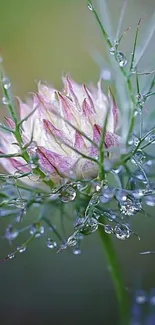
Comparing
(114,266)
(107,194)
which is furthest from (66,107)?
(114,266)

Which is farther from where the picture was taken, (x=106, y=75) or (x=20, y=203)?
(x=106, y=75)

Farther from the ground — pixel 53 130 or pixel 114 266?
pixel 53 130

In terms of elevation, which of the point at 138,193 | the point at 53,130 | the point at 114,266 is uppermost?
the point at 53,130

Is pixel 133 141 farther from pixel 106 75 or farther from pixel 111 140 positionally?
pixel 106 75

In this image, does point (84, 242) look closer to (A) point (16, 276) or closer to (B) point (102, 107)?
(A) point (16, 276)

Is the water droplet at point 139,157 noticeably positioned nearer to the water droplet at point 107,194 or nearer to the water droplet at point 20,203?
the water droplet at point 107,194

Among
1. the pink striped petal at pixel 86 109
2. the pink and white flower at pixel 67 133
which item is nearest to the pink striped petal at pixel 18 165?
the pink and white flower at pixel 67 133
